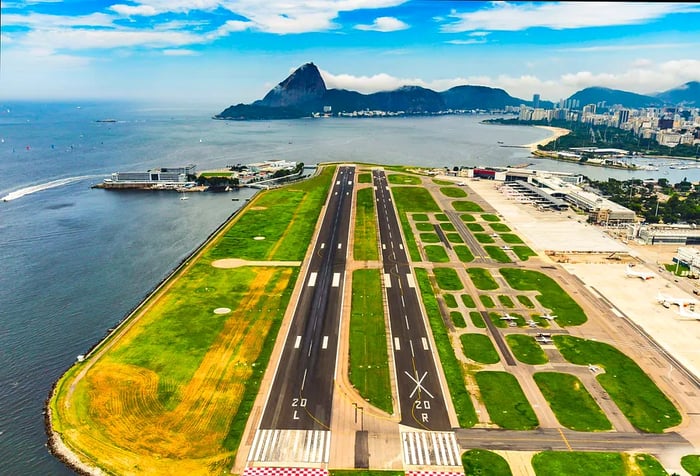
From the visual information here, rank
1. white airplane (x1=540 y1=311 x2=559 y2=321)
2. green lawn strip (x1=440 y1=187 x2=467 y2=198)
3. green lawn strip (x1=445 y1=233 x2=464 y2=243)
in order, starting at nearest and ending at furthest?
1. white airplane (x1=540 y1=311 x2=559 y2=321)
2. green lawn strip (x1=445 y1=233 x2=464 y2=243)
3. green lawn strip (x1=440 y1=187 x2=467 y2=198)

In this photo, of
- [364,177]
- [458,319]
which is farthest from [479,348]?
[364,177]

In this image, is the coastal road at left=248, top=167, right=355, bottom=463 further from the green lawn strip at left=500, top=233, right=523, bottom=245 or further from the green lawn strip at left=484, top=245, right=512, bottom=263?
the green lawn strip at left=500, top=233, right=523, bottom=245

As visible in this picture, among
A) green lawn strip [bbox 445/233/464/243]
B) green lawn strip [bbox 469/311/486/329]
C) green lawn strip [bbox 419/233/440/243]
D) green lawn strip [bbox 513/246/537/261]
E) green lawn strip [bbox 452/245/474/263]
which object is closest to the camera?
green lawn strip [bbox 469/311/486/329]

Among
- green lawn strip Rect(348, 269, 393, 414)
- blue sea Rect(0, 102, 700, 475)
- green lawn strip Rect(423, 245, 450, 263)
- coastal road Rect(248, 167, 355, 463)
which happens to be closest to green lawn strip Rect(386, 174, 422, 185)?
blue sea Rect(0, 102, 700, 475)

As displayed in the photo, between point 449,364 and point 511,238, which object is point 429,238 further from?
point 449,364

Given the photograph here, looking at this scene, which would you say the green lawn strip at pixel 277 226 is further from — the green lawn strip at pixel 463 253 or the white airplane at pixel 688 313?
the white airplane at pixel 688 313

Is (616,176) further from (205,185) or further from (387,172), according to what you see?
(205,185)
